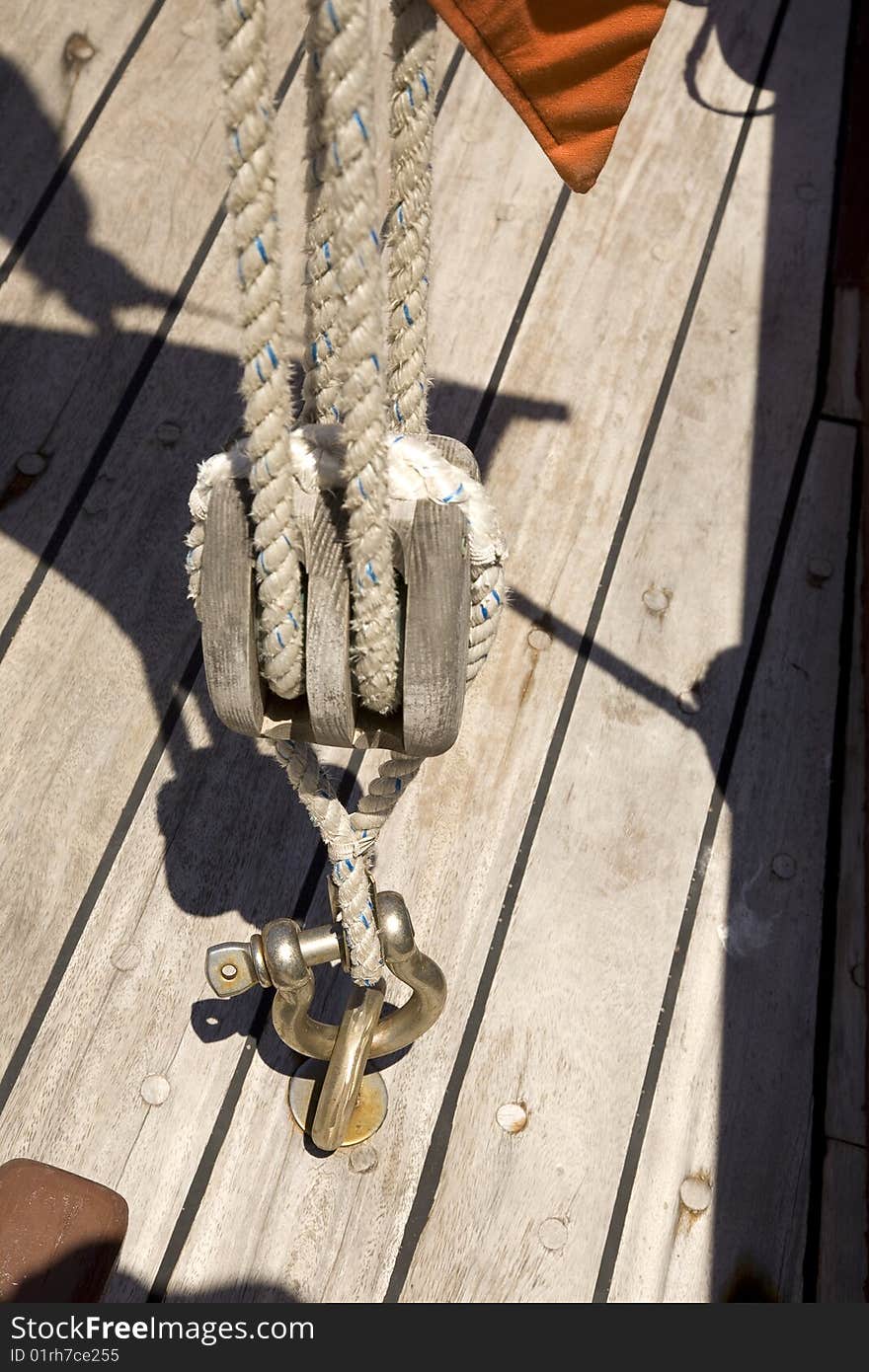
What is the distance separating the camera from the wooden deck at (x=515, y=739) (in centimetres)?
Result: 135

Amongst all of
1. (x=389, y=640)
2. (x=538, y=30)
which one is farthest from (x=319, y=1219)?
(x=538, y=30)

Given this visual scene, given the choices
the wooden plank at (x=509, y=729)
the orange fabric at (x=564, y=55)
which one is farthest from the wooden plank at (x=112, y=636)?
the orange fabric at (x=564, y=55)

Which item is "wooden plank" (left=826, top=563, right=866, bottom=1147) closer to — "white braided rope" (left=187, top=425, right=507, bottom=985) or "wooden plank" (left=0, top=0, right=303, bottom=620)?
"white braided rope" (left=187, top=425, right=507, bottom=985)

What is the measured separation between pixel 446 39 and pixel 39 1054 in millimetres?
1680

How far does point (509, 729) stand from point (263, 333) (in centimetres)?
87

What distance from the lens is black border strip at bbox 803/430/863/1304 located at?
1368mm

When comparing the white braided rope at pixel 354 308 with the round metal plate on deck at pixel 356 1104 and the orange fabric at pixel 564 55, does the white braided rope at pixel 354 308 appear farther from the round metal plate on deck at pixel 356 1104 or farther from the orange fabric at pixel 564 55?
the round metal plate on deck at pixel 356 1104

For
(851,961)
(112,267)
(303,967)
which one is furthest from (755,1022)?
(112,267)

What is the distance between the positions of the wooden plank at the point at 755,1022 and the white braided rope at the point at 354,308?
74 centimetres

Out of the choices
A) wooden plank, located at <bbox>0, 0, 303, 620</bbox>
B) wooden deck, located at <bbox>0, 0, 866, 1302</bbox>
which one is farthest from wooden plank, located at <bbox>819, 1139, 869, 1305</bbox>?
wooden plank, located at <bbox>0, 0, 303, 620</bbox>

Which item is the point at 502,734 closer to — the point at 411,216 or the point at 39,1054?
the point at 39,1054

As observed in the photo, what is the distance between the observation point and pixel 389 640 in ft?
2.88

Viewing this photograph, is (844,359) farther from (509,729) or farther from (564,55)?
(564,55)

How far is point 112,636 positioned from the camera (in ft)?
5.22
